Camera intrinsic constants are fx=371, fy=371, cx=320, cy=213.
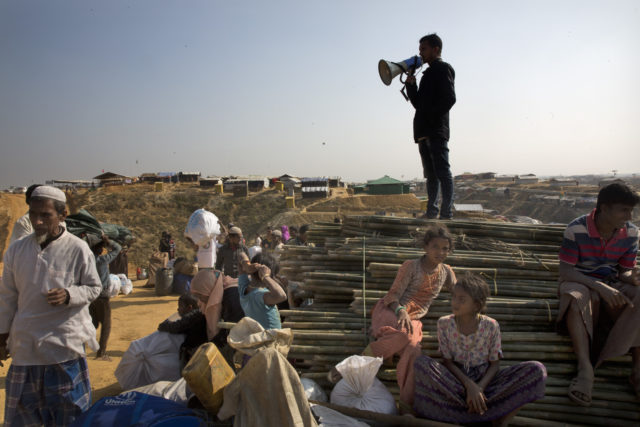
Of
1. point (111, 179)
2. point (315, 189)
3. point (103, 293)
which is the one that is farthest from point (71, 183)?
point (103, 293)

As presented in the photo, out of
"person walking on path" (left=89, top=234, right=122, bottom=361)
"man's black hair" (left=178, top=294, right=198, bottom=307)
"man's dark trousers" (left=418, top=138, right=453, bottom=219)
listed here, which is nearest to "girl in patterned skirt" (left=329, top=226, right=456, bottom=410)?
"man's black hair" (left=178, top=294, right=198, bottom=307)

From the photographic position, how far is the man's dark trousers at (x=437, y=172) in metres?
5.18

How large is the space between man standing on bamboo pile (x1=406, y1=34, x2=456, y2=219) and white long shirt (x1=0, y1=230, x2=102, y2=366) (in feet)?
14.3

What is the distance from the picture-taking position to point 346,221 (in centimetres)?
539

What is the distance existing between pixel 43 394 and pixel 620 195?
4.46 meters

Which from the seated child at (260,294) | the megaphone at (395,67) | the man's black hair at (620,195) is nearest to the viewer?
the man's black hair at (620,195)

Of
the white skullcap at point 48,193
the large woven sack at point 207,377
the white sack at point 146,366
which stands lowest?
the white sack at point 146,366

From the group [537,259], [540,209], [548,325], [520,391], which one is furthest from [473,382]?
[540,209]

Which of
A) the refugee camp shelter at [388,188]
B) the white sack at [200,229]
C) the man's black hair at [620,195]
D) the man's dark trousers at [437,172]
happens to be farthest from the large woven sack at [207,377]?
the refugee camp shelter at [388,188]

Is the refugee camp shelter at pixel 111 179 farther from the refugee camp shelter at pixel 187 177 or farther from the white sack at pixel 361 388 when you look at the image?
the white sack at pixel 361 388

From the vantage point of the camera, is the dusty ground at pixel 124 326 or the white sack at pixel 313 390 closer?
the white sack at pixel 313 390

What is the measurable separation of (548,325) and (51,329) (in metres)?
4.02

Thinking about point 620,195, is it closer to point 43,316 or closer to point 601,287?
point 601,287

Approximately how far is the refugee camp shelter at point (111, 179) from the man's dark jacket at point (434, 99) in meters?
50.7
